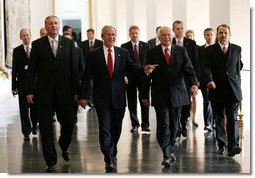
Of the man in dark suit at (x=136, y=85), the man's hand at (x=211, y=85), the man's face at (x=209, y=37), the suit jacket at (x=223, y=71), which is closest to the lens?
the man's hand at (x=211, y=85)

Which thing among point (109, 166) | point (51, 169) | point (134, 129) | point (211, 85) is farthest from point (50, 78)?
point (134, 129)

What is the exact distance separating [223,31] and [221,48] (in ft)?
0.82

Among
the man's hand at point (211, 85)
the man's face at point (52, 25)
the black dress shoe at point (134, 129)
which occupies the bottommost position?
the black dress shoe at point (134, 129)

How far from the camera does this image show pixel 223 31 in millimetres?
7957

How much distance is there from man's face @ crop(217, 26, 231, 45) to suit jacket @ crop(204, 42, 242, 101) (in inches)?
3.3

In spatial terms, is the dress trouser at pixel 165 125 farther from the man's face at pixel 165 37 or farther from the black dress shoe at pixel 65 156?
the black dress shoe at pixel 65 156

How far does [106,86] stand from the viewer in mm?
7469

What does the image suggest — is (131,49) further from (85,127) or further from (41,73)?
(41,73)

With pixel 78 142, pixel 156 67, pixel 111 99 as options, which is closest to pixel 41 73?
pixel 111 99

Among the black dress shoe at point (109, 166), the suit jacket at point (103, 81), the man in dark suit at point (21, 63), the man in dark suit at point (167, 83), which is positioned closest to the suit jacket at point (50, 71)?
the suit jacket at point (103, 81)

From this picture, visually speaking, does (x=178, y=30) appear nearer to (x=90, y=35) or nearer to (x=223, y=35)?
(x=223, y=35)

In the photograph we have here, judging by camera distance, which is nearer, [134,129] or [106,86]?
[106,86]

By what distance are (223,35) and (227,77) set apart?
54cm

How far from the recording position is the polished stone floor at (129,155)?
7578 mm
